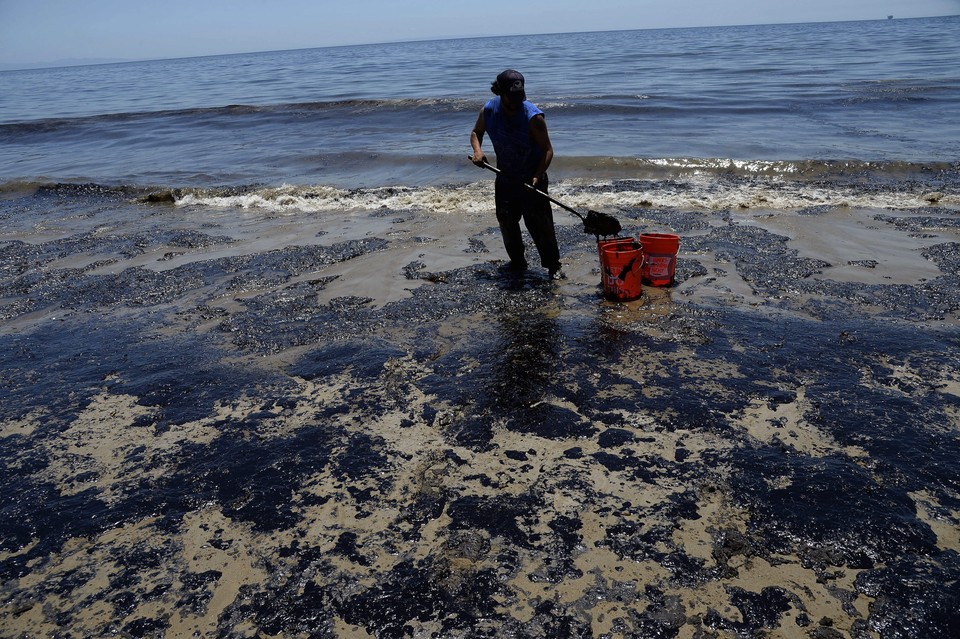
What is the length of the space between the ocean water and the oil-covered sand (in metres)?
4.05

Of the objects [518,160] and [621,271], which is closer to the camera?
[621,271]

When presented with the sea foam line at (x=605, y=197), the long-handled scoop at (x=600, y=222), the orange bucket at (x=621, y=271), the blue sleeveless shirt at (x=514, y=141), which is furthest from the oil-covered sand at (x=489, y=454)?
the sea foam line at (x=605, y=197)

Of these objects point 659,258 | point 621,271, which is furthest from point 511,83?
point 659,258

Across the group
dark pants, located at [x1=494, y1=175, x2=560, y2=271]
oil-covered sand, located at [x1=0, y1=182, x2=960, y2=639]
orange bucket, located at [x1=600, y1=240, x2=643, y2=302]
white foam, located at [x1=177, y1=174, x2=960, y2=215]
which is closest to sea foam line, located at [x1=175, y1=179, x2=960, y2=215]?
white foam, located at [x1=177, y1=174, x2=960, y2=215]

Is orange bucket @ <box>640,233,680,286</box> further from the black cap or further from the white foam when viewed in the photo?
the white foam

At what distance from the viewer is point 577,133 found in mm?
14578

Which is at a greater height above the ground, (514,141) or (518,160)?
(514,141)

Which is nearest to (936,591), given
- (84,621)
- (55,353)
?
(84,621)

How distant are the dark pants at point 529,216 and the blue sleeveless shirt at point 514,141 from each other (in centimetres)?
12

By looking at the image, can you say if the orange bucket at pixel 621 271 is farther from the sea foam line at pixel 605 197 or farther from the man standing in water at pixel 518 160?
the sea foam line at pixel 605 197

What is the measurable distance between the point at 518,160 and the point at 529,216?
1.66ft

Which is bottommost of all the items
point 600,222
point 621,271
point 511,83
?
point 621,271

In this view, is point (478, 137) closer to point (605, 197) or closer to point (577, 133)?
point (605, 197)

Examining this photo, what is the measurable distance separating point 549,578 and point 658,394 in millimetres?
1622
